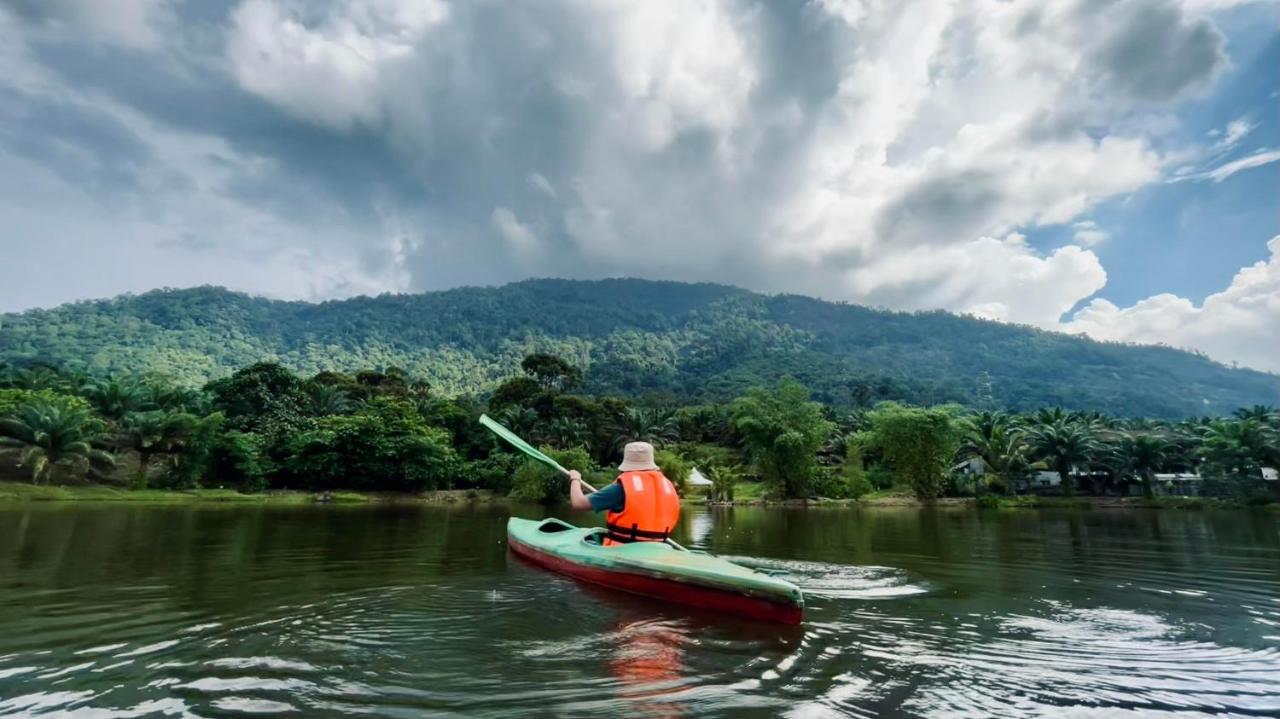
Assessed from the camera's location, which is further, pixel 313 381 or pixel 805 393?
pixel 313 381

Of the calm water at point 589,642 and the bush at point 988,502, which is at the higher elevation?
the bush at point 988,502

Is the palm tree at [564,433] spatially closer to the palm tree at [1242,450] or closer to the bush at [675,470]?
the bush at [675,470]

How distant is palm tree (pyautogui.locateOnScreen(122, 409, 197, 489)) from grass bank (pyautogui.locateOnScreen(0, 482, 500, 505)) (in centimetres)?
209

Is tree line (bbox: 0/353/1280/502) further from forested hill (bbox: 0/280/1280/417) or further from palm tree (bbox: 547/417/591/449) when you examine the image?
forested hill (bbox: 0/280/1280/417)

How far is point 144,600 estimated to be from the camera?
6.78m

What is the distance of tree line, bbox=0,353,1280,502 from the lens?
33.6 meters

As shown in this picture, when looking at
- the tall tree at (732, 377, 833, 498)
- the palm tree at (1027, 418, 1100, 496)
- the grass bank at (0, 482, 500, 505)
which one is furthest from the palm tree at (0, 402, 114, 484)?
the palm tree at (1027, 418, 1100, 496)

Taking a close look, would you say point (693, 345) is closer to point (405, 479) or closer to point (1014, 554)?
point (405, 479)

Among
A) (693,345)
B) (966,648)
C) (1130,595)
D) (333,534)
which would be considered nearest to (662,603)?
(966,648)

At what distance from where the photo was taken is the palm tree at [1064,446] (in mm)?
43938

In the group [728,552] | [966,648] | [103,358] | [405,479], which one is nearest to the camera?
[966,648]

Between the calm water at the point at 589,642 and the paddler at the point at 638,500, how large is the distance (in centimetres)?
89

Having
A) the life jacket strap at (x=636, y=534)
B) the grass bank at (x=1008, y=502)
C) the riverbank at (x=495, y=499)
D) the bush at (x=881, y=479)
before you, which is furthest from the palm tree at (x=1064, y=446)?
the life jacket strap at (x=636, y=534)

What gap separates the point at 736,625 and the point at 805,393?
37360mm
